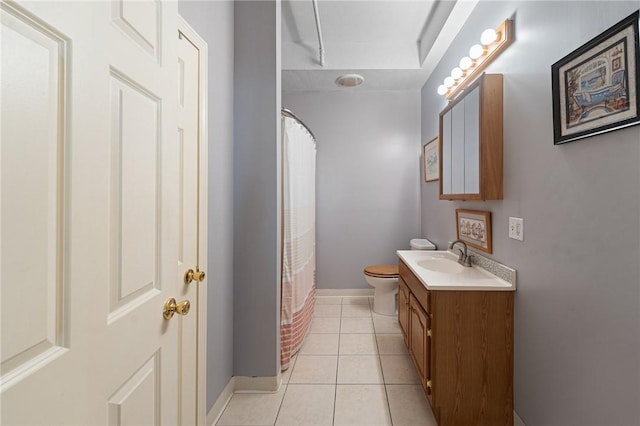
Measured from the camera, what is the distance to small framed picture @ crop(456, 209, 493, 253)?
1.80 metres

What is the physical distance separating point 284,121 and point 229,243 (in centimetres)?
97

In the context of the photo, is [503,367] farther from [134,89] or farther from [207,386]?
[134,89]

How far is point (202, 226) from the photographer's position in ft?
4.60

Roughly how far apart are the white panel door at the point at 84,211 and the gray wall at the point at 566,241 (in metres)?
1.50

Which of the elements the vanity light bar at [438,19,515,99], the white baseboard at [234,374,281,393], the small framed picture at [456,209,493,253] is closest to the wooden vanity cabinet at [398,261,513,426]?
the small framed picture at [456,209,493,253]

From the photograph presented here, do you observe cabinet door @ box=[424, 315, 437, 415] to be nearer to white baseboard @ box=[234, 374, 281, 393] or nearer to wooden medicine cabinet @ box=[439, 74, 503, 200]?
wooden medicine cabinet @ box=[439, 74, 503, 200]

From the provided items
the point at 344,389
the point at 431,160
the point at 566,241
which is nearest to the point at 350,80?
the point at 431,160

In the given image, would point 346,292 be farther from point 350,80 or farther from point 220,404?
point 350,80

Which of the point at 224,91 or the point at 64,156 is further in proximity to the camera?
the point at 224,91

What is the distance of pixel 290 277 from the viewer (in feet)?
6.97

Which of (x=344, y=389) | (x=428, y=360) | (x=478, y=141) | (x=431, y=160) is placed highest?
(x=431, y=160)

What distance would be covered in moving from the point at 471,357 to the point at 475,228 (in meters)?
0.84

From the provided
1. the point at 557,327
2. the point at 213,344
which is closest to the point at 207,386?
the point at 213,344

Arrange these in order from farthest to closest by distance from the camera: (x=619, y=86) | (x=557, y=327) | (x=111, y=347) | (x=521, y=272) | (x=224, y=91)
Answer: (x=224, y=91)
(x=521, y=272)
(x=557, y=327)
(x=619, y=86)
(x=111, y=347)
